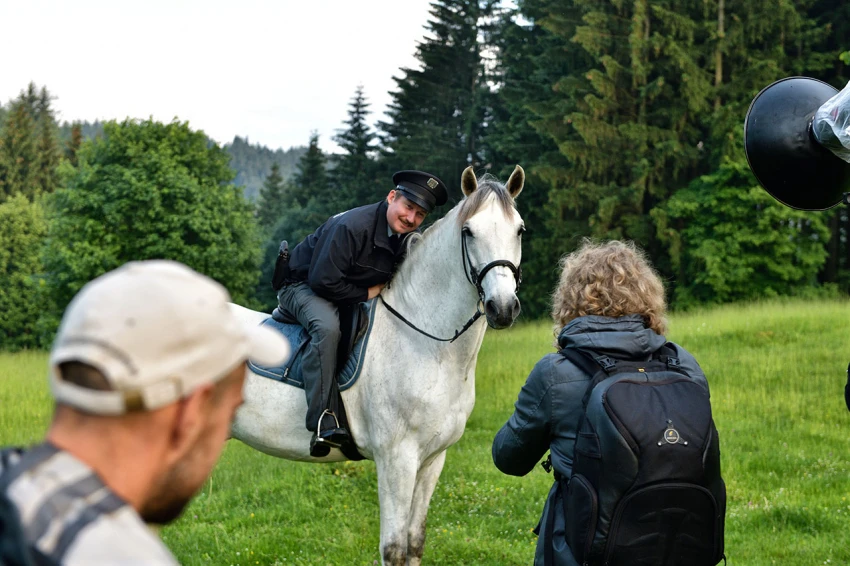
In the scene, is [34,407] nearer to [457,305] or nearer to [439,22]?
[457,305]

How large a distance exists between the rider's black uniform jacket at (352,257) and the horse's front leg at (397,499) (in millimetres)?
1037

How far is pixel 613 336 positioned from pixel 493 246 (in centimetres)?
178

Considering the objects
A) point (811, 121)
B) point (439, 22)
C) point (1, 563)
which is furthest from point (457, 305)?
point (439, 22)

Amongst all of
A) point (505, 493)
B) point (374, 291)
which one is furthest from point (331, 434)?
point (505, 493)

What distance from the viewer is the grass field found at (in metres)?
6.67

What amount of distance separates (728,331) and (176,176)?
28.8 meters

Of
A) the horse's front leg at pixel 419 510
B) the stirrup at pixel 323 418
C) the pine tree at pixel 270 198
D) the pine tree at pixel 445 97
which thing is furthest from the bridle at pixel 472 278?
the pine tree at pixel 270 198

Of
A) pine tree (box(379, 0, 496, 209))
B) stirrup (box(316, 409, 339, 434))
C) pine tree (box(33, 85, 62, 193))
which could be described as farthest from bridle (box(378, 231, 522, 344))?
pine tree (box(33, 85, 62, 193))

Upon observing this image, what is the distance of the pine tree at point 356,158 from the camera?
45.4 metres

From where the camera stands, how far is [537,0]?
38.4m

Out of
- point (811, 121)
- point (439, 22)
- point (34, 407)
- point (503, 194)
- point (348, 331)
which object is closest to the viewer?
point (811, 121)

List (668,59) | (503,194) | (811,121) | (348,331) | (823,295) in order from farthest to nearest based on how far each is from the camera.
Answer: (668,59) → (823,295) → (348,331) → (503,194) → (811,121)

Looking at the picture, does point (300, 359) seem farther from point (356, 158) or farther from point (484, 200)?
point (356, 158)

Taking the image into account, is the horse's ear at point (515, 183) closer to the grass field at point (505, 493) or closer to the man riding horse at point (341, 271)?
the man riding horse at point (341, 271)
